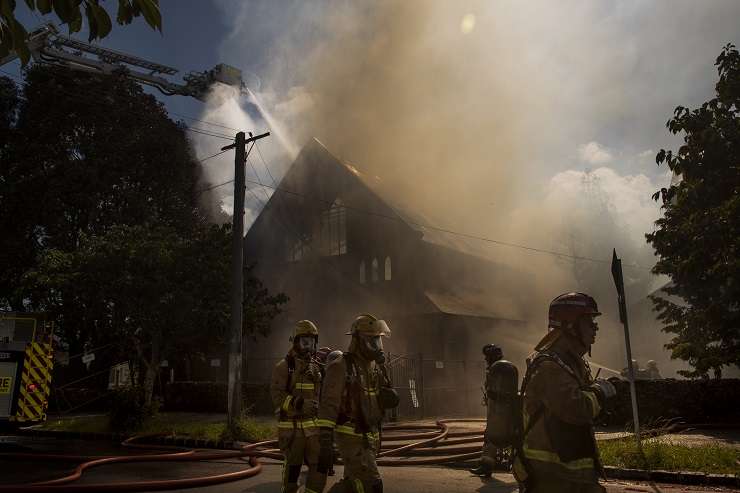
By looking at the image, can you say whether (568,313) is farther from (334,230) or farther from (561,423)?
(334,230)

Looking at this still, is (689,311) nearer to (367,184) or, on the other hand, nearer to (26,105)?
(367,184)

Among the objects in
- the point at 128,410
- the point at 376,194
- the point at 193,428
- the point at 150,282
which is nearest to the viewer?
the point at 193,428

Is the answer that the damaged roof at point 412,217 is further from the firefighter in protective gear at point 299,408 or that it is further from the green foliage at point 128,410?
the firefighter in protective gear at point 299,408

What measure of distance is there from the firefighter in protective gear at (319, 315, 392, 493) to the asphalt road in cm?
Answer: 303

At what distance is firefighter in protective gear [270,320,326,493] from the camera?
230 inches

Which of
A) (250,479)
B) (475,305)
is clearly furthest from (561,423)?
(475,305)

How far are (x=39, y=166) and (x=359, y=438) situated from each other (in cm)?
2842

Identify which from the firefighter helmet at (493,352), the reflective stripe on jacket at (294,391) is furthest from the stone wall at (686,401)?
the reflective stripe on jacket at (294,391)

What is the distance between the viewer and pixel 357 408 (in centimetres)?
527

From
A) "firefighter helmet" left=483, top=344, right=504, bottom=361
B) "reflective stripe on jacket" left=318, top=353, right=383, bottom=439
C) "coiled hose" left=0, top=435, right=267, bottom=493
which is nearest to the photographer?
"reflective stripe on jacket" left=318, top=353, right=383, bottom=439

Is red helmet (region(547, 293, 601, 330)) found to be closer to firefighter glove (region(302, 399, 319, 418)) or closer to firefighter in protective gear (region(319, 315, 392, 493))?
firefighter in protective gear (region(319, 315, 392, 493))

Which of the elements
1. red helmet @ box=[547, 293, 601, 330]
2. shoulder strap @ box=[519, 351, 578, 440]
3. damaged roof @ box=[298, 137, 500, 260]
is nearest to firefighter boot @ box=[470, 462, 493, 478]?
shoulder strap @ box=[519, 351, 578, 440]

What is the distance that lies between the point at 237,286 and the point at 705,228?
11.4 m

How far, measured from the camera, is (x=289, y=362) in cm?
657
